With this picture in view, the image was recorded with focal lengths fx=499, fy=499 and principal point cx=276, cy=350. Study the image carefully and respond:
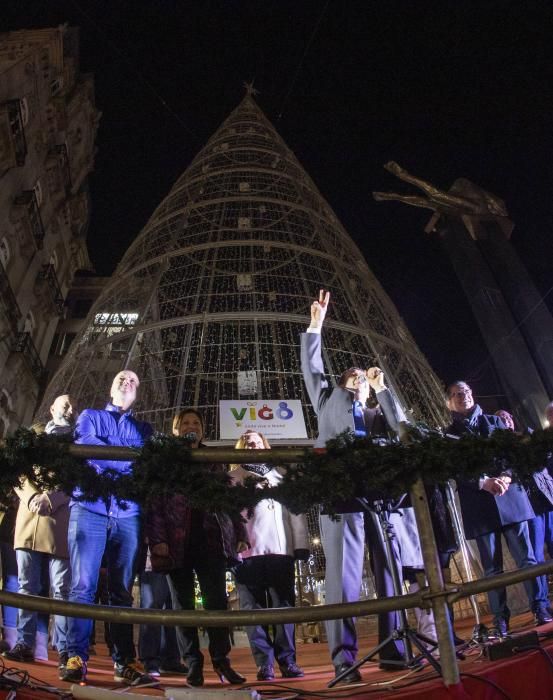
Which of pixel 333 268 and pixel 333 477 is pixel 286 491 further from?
pixel 333 268

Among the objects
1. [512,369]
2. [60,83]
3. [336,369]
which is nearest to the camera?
[336,369]

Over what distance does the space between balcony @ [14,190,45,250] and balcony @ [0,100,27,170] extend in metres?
1.44

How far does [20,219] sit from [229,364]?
1320 centimetres

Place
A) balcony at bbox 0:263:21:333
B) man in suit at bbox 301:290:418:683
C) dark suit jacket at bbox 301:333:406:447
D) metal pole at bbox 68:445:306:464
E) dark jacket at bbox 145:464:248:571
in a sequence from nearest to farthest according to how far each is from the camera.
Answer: metal pole at bbox 68:445:306:464 < man in suit at bbox 301:290:418:683 < dark jacket at bbox 145:464:248:571 < dark suit jacket at bbox 301:333:406:447 < balcony at bbox 0:263:21:333

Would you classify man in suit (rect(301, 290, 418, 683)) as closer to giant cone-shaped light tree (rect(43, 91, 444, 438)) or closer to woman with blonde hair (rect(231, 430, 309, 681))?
woman with blonde hair (rect(231, 430, 309, 681))

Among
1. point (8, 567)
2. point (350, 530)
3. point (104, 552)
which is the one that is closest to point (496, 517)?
point (350, 530)

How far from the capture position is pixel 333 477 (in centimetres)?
233

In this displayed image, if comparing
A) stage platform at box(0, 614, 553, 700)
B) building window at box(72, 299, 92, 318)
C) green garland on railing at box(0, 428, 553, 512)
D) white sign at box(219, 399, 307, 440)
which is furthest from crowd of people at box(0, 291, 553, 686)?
building window at box(72, 299, 92, 318)

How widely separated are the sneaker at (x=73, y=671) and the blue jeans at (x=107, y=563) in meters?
0.12

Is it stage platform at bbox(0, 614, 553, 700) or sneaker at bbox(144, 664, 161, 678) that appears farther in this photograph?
sneaker at bbox(144, 664, 161, 678)

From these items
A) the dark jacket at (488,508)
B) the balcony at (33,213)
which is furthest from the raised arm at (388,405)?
the balcony at (33,213)

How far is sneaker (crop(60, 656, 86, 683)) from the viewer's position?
8.77 feet

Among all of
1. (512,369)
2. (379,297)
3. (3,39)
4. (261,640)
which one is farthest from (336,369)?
(3,39)

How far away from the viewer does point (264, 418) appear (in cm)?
866
